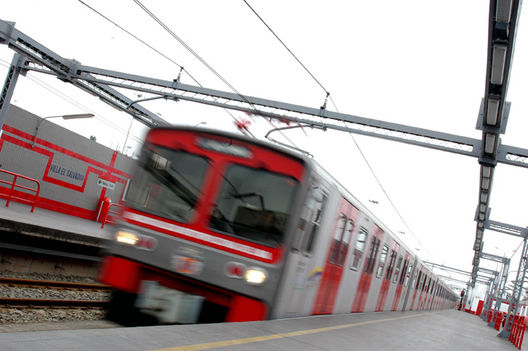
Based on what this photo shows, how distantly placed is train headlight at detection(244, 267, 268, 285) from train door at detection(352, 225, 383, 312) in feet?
20.8

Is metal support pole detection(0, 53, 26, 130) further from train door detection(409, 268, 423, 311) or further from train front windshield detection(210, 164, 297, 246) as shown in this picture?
train door detection(409, 268, 423, 311)

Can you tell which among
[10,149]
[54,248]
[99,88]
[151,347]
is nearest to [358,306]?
[54,248]

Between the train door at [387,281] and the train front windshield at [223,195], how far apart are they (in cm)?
961

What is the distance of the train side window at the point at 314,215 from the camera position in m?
6.87

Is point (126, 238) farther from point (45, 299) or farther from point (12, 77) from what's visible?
point (12, 77)

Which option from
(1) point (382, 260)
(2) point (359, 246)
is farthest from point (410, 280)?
(2) point (359, 246)

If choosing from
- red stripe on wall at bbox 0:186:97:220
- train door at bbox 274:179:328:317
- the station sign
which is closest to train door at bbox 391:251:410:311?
train door at bbox 274:179:328:317

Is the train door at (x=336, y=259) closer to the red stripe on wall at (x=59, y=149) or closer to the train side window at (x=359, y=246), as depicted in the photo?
the train side window at (x=359, y=246)

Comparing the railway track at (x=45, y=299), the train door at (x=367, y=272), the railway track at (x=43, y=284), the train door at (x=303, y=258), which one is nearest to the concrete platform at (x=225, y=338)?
the train door at (x=303, y=258)

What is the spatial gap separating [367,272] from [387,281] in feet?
11.3

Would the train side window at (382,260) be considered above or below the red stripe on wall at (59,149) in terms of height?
below

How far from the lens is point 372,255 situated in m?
12.5

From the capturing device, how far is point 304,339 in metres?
6.13

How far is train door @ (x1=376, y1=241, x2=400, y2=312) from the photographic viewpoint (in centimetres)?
1503
